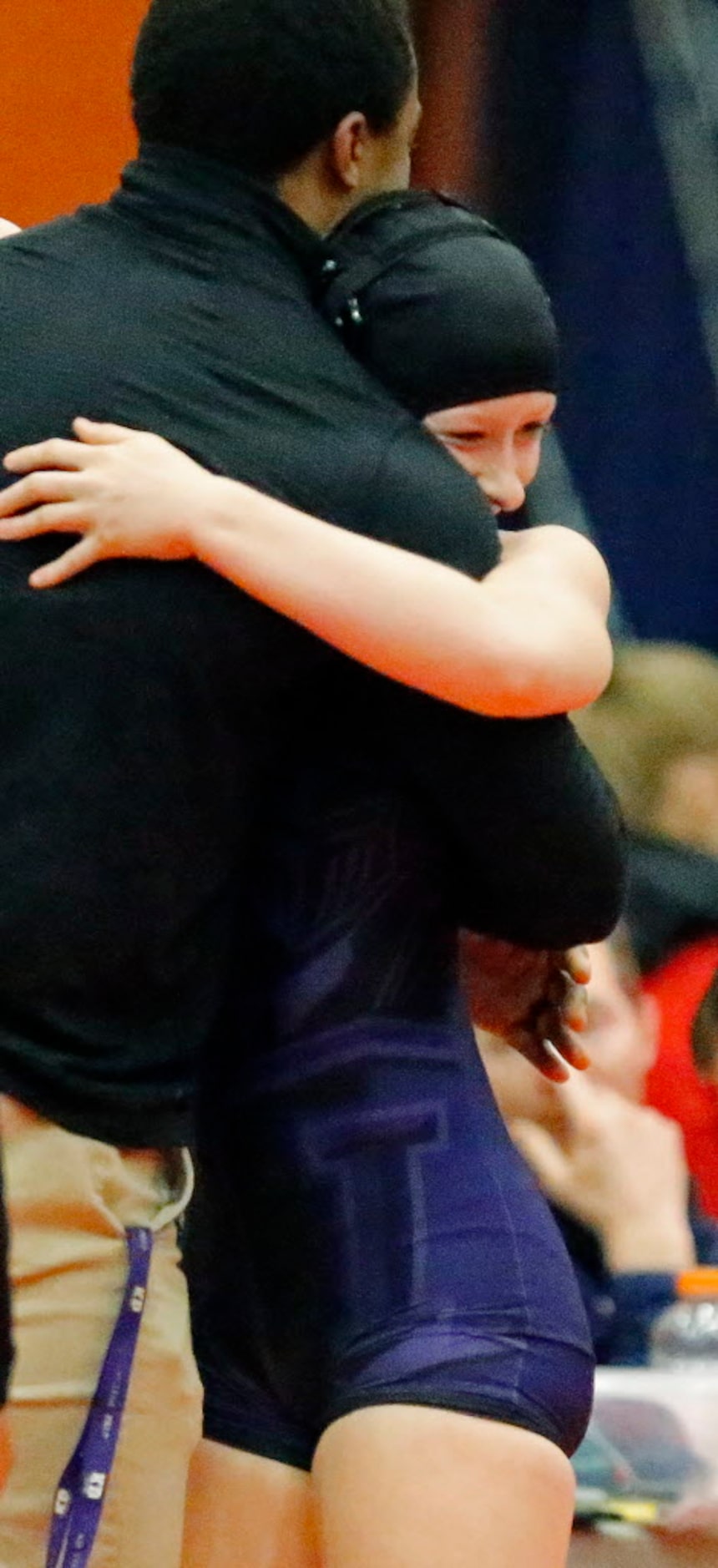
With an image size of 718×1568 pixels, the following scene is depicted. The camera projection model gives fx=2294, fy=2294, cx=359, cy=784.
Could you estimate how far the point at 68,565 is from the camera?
1.20 metres

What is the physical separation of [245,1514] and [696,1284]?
1106 mm

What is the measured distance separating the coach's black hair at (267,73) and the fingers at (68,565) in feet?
0.81

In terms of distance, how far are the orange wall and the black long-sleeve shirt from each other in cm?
235

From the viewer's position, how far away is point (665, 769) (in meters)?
3.03

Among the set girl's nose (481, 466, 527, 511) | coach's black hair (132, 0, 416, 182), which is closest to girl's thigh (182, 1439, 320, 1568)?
girl's nose (481, 466, 527, 511)

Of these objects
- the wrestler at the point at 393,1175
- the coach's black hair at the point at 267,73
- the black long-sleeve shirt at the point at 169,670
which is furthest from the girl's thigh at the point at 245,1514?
the coach's black hair at the point at 267,73

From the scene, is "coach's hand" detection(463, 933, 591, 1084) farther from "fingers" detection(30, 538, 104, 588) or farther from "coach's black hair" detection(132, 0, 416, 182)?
"coach's black hair" detection(132, 0, 416, 182)

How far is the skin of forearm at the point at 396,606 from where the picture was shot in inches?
46.5

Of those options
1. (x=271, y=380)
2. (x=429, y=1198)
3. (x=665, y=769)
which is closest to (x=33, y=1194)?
(x=429, y=1198)

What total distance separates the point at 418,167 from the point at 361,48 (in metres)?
2.66

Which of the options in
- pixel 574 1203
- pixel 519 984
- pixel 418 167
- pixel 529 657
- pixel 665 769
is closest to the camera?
pixel 529 657

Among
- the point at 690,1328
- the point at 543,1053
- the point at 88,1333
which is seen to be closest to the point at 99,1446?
the point at 88,1333

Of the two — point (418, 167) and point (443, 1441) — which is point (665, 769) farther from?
point (443, 1441)

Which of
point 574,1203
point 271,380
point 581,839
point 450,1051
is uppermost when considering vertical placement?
point 271,380
